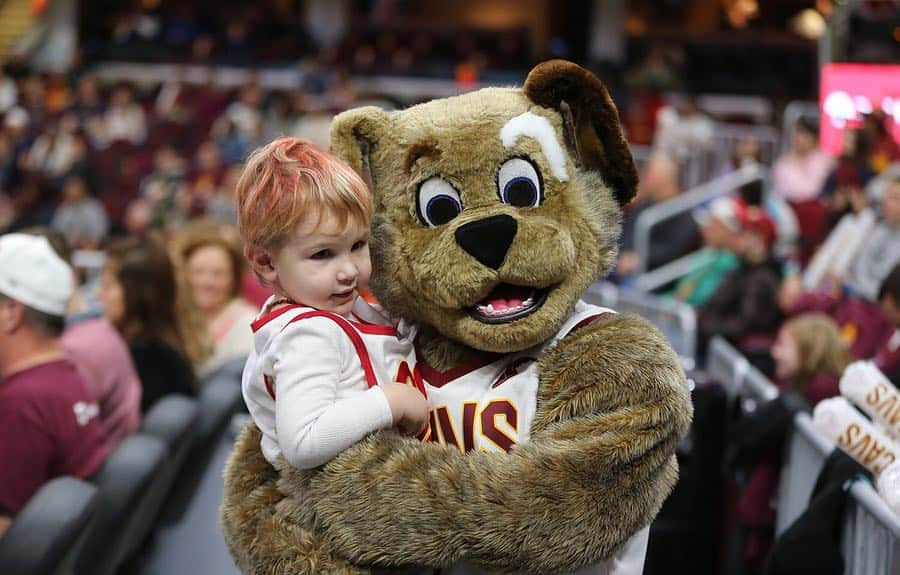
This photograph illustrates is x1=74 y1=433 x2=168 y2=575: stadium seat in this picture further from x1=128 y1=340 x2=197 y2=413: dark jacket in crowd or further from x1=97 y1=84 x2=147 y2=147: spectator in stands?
x1=97 y1=84 x2=147 y2=147: spectator in stands

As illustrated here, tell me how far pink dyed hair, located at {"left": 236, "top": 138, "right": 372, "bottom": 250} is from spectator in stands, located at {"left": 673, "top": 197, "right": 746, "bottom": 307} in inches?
179

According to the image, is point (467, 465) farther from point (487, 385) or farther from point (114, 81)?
point (114, 81)

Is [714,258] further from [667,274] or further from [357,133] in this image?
[357,133]

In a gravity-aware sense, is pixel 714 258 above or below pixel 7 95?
above

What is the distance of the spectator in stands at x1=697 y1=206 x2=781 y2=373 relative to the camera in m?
5.64

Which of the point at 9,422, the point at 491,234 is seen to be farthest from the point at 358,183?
the point at 9,422

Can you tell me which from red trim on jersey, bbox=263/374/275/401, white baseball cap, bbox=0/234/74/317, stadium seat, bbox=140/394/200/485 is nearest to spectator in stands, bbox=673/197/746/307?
stadium seat, bbox=140/394/200/485

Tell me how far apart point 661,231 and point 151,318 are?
170 inches

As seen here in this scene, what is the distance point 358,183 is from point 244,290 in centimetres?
301

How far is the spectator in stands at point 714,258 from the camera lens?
622 cm

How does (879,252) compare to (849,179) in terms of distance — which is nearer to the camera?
(879,252)

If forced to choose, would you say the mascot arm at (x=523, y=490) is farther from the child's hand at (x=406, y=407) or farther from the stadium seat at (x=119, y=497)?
the stadium seat at (x=119, y=497)

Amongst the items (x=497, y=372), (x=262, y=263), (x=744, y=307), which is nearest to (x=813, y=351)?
(x=744, y=307)

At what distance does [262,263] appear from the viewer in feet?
6.01
